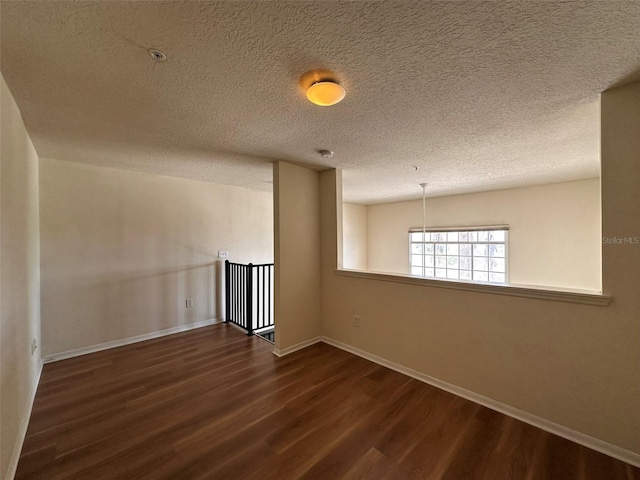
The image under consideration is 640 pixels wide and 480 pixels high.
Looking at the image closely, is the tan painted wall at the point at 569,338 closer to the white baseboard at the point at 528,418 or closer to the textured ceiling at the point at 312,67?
the white baseboard at the point at 528,418

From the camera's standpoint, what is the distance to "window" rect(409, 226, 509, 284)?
4.98 m

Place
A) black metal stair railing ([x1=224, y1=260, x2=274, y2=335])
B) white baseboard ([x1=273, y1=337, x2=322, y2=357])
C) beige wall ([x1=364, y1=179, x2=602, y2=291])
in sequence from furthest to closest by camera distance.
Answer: beige wall ([x1=364, y1=179, x2=602, y2=291]) < black metal stair railing ([x1=224, y1=260, x2=274, y2=335]) < white baseboard ([x1=273, y1=337, x2=322, y2=357])

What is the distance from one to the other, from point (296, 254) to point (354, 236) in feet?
12.5

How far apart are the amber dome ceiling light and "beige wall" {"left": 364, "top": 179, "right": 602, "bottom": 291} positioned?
15.6ft

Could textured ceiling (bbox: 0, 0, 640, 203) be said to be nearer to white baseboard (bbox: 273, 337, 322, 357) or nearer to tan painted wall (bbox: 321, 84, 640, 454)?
tan painted wall (bbox: 321, 84, 640, 454)

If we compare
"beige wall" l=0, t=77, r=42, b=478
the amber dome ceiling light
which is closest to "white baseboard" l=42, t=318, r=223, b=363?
"beige wall" l=0, t=77, r=42, b=478

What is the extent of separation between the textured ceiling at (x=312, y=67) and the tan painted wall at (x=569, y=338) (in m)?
0.57

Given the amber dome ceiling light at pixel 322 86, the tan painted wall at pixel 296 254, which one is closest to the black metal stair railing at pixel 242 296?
the tan painted wall at pixel 296 254

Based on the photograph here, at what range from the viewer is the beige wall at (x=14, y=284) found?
1.44 meters

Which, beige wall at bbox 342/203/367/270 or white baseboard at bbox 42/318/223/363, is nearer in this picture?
white baseboard at bbox 42/318/223/363

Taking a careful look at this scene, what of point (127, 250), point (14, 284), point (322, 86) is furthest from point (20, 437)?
point (322, 86)

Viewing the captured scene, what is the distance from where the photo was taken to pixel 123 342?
3.32 metres

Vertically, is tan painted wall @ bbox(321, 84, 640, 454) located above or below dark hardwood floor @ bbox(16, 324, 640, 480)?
above

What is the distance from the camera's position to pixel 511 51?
1295 millimetres
